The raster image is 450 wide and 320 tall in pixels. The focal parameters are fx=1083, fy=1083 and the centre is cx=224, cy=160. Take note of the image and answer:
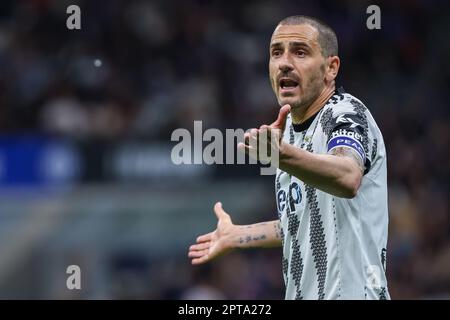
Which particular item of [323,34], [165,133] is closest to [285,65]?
[323,34]

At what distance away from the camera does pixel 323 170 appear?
4867 millimetres

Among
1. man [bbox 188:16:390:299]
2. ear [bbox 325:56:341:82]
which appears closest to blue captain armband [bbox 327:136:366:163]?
man [bbox 188:16:390:299]

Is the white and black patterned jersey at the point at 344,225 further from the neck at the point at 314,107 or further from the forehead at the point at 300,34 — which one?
the forehead at the point at 300,34

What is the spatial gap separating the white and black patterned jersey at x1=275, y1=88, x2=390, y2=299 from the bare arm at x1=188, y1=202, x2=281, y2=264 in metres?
0.57

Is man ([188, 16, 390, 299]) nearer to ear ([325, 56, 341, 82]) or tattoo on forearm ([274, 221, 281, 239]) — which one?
ear ([325, 56, 341, 82])

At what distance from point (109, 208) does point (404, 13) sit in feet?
19.2

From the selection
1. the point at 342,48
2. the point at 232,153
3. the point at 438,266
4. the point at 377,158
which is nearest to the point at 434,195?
the point at 438,266

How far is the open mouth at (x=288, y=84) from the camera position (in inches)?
221

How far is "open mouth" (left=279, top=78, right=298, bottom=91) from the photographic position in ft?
18.4

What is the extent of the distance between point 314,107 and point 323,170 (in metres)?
0.87

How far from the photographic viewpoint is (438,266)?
12227 mm

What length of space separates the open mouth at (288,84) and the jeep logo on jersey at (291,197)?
0.50 metres

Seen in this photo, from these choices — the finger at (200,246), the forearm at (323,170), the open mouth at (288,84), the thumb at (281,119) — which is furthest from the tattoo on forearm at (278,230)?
the thumb at (281,119)

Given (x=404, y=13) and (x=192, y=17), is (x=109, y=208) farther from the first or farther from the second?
(x=404, y=13)
